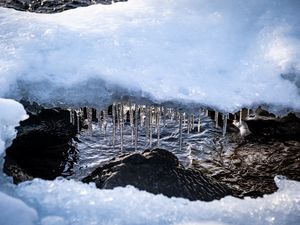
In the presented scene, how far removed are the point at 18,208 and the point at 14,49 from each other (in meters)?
2.04

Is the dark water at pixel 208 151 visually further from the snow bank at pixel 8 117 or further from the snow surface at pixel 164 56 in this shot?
the snow bank at pixel 8 117

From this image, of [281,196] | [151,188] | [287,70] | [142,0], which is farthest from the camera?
[142,0]

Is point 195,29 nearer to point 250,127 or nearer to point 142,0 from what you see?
point 142,0

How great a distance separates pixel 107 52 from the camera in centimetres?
445

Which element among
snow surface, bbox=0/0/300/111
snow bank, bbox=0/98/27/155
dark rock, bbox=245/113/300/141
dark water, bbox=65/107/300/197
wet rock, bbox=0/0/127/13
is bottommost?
dark water, bbox=65/107/300/197

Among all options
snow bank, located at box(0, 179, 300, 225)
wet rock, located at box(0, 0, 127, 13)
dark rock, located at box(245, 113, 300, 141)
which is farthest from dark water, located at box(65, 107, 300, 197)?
wet rock, located at box(0, 0, 127, 13)

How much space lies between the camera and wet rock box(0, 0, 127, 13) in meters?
9.33

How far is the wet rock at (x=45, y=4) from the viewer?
9328 millimetres

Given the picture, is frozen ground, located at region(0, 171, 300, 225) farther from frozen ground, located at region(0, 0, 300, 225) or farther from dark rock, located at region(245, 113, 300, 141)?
dark rock, located at region(245, 113, 300, 141)

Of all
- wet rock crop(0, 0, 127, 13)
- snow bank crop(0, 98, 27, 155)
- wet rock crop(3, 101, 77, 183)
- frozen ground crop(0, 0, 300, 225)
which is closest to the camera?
frozen ground crop(0, 0, 300, 225)

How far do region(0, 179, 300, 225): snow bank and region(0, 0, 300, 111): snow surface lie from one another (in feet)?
3.33

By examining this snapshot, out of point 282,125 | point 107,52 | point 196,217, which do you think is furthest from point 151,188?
point 282,125

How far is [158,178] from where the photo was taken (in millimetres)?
4746

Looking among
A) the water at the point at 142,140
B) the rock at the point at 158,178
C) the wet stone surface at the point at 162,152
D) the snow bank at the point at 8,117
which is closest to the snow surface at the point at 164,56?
the snow bank at the point at 8,117
